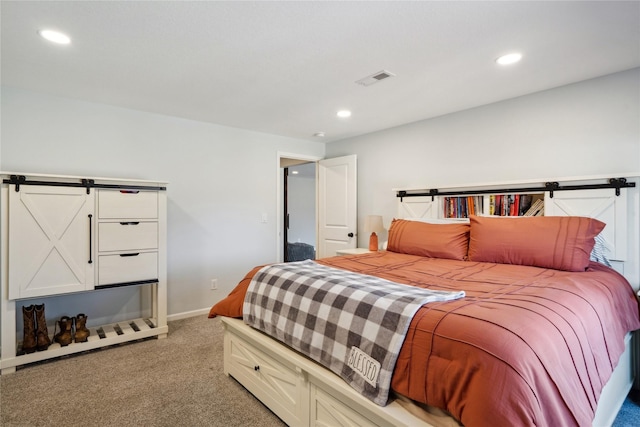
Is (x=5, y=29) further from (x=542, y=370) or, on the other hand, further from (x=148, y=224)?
(x=542, y=370)

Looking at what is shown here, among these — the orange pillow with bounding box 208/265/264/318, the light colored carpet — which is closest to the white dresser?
the light colored carpet

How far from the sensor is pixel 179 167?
11.8 feet

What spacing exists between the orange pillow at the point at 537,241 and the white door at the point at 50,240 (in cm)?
326

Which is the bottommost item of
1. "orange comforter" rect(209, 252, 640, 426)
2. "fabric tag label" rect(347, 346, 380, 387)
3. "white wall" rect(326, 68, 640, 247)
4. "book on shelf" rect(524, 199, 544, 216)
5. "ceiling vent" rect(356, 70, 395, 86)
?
"fabric tag label" rect(347, 346, 380, 387)

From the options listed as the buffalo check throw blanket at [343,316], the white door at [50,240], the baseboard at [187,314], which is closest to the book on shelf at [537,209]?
the buffalo check throw blanket at [343,316]

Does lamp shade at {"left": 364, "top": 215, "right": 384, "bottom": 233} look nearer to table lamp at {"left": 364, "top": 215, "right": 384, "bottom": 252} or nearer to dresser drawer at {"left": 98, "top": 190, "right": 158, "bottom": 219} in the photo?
table lamp at {"left": 364, "top": 215, "right": 384, "bottom": 252}

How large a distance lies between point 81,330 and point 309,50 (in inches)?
116

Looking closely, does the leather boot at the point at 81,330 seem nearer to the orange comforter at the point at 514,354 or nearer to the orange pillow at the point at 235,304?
the orange pillow at the point at 235,304

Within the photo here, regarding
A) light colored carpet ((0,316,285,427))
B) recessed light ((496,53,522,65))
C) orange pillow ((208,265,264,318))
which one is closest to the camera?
light colored carpet ((0,316,285,427))

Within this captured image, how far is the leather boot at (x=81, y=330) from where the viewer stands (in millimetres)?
2709

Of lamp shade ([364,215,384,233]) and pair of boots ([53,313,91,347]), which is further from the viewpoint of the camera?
lamp shade ([364,215,384,233])

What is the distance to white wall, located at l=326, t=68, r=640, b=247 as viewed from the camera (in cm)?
245

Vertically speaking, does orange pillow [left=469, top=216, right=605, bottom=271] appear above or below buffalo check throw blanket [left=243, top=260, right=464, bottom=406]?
above

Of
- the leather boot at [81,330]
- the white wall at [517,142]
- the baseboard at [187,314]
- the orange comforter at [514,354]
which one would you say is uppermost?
the white wall at [517,142]
